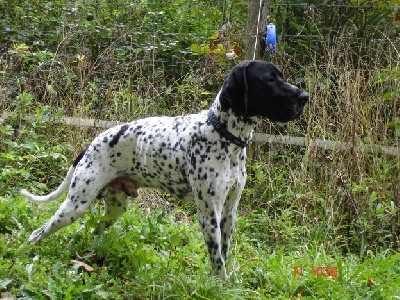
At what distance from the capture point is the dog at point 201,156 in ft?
12.3

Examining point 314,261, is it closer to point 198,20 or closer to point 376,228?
point 376,228

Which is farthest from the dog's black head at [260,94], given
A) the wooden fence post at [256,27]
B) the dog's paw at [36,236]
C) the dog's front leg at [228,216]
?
the wooden fence post at [256,27]

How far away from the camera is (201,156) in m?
3.83

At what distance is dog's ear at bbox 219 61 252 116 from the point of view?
147 inches

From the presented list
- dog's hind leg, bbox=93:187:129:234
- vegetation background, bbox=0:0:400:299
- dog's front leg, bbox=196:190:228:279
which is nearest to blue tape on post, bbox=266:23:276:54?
vegetation background, bbox=0:0:400:299

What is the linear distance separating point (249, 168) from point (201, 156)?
7.84 feet

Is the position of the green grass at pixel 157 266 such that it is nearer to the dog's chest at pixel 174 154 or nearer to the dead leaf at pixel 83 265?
the dead leaf at pixel 83 265

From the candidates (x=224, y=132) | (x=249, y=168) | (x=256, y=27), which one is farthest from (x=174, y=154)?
(x=256, y=27)

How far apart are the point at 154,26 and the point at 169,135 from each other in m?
5.08

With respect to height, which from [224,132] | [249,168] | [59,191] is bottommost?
[249,168]

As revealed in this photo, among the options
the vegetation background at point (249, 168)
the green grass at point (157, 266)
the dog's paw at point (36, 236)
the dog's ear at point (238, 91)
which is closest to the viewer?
the dog's ear at point (238, 91)

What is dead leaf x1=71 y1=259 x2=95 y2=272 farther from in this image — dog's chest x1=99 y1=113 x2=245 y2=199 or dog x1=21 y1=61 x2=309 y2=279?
dog's chest x1=99 y1=113 x2=245 y2=199

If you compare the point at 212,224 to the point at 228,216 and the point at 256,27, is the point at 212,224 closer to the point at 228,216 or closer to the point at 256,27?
the point at 228,216

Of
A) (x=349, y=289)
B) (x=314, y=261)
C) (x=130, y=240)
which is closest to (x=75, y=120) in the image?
(x=130, y=240)
